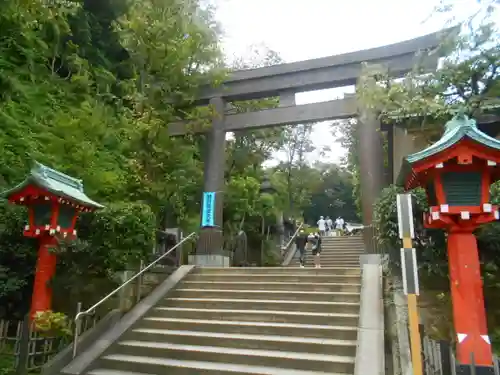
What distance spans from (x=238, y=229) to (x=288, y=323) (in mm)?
12693

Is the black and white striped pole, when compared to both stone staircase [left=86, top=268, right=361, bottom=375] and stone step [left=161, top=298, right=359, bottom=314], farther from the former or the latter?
stone step [left=161, top=298, right=359, bottom=314]

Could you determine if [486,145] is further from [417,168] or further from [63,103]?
[63,103]

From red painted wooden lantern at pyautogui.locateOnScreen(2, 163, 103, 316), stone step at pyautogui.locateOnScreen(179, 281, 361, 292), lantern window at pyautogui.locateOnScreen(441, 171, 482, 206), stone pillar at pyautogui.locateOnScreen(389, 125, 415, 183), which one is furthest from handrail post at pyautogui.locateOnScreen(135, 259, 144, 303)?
stone pillar at pyautogui.locateOnScreen(389, 125, 415, 183)

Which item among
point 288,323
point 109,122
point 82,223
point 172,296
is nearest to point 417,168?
point 288,323

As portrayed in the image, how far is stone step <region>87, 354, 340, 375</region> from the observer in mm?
5457

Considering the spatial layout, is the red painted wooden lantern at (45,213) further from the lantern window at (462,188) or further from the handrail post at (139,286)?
the lantern window at (462,188)

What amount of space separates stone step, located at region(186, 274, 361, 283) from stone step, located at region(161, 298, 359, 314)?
0.90 metres

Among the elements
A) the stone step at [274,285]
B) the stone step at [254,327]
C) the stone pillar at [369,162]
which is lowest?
the stone step at [254,327]

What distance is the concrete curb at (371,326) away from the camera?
16.5 feet

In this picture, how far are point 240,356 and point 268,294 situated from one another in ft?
6.86

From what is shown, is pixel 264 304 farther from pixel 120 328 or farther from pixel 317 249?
pixel 317 249

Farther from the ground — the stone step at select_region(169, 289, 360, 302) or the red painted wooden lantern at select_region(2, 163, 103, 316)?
the red painted wooden lantern at select_region(2, 163, 103, 316)

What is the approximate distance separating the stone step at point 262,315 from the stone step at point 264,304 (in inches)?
7.9

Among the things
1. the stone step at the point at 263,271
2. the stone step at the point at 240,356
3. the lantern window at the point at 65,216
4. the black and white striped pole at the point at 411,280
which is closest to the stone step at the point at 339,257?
the stone step at the point at 263,271
